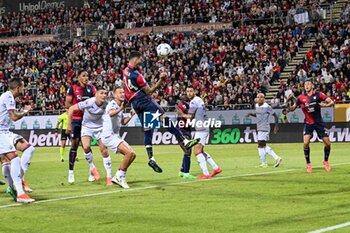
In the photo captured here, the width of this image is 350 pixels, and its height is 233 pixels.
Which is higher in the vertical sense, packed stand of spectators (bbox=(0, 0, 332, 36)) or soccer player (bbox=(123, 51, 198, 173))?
packed stand of spectators (bbox=(0, 0, 332, 36))

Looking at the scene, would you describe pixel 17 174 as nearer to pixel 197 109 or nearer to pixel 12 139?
pixel 12 139

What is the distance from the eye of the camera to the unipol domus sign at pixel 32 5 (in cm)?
6866

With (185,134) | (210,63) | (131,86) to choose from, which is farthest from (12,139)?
(210,63)

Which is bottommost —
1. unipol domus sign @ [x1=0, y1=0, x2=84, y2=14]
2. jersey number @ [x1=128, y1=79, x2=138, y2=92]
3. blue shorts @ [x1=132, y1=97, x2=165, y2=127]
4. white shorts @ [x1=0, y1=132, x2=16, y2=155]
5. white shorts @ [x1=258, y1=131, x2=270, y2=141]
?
white shorts @ [x1=258, y1=131, x2=270, y2=141]

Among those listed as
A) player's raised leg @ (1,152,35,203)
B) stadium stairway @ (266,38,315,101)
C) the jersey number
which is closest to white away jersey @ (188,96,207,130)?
the jersey number

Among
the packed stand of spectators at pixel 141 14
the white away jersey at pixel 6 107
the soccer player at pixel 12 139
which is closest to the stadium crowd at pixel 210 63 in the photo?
the packed stand of spectators at pixel 141 14

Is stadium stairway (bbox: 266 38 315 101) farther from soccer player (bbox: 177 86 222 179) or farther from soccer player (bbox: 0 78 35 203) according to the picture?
soccer player (bbox: 0 78 35 203)

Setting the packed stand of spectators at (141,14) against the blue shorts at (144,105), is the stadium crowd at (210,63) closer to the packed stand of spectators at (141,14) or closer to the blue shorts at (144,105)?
the packed stand of spectators at (141,14)

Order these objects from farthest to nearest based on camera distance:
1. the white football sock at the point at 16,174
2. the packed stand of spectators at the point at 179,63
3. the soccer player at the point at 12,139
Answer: the packed stand of spectators at the point at 179,63, the soccer player at the point at 12,139, the white football sock at the point at 16,174

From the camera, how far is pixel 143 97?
16531 mm

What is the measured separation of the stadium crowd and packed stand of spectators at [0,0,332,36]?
75.0 inches

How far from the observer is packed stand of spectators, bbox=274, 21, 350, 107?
3841cm

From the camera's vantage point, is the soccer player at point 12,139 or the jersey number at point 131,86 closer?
the soccer player at point 12,139

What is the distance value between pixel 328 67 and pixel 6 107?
29701 millimetres
